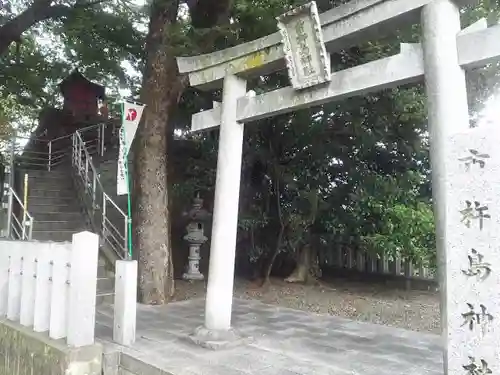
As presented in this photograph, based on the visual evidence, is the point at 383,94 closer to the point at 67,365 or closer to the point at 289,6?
the point at 289,6

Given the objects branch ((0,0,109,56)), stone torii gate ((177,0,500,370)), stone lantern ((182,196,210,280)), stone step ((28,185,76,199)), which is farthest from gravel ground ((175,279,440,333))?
branch ((0,0,109,56))

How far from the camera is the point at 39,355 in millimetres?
5078

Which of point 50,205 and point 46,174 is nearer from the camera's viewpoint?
point 50,205

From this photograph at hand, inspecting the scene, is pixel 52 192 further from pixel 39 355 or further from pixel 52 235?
pixel 39 355

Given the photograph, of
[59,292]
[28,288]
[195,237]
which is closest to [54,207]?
[195,237]

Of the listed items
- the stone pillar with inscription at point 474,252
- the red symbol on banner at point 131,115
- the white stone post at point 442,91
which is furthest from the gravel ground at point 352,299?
the stone pillar with inscription at point 474,252

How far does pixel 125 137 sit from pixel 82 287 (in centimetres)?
208

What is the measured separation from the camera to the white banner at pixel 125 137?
597 cm

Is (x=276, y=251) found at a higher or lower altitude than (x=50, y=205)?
lower

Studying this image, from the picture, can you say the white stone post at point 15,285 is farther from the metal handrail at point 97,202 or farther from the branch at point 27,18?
the branch at point 27,18

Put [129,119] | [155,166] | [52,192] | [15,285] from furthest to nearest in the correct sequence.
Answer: [52,192] → [155,166] → [129,119] → [15,285]

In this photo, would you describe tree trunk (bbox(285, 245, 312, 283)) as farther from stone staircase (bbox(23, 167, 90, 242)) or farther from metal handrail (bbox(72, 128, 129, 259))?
stone staircase (bbox(23, 167, 90, 242))

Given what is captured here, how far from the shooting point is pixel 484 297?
2.55 metres

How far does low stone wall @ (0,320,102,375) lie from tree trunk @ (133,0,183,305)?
240cm
